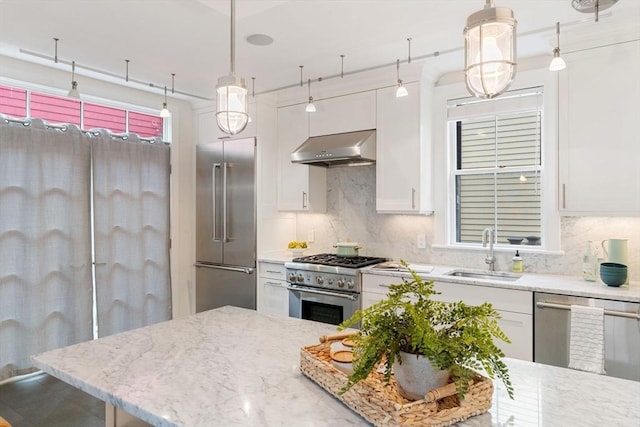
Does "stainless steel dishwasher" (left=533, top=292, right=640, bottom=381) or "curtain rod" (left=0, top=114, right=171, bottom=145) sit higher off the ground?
"curtain rod" (left=0, top=114, right=171, bottom=145)

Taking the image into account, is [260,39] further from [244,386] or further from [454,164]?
[244,386]

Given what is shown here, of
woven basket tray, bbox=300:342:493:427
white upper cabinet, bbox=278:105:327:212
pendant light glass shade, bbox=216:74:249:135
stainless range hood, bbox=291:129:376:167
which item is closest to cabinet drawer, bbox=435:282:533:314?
stainless range hood, bbox=291:129:376:167

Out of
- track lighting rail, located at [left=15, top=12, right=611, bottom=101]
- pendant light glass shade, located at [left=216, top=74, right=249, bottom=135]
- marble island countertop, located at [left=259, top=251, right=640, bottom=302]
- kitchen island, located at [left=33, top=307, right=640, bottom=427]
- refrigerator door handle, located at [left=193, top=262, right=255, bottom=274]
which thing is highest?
track lighting rail, located at [left=15, top=12, right=611, bottom=101]

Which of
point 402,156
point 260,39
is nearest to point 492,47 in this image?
point 260,39

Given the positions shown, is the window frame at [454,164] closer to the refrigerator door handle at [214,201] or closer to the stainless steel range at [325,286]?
the stainless steel range at [325,286]

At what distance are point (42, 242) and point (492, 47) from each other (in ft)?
12.0

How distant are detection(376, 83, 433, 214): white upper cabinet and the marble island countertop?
1.90 feet

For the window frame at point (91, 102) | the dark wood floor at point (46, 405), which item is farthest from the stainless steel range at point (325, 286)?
the window frame at point (91, 102)

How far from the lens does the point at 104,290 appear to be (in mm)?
3871

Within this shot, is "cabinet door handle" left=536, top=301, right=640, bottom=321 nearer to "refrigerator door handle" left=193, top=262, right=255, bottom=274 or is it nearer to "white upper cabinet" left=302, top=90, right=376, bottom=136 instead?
"white upper cabinet" left=302, top=90, right=376, bottom=136

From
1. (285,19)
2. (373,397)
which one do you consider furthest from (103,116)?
(373,397)

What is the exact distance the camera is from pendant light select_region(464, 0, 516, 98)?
3.86 feet

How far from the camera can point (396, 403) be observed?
1050mm

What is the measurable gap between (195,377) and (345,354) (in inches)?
20.0
